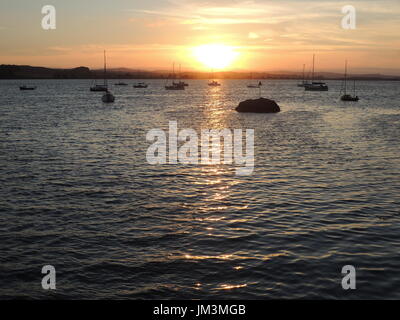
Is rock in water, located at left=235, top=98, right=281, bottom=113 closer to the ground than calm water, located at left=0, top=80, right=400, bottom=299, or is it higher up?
higher up

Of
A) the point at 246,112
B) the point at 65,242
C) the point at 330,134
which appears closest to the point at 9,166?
the point at 65,242

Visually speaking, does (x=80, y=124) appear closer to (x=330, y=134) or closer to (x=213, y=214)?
(x=330, y=134)

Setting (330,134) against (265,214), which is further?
(330,134)

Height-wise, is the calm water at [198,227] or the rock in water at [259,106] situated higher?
the rock in water at [259,106]

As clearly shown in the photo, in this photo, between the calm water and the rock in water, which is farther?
the rock in water

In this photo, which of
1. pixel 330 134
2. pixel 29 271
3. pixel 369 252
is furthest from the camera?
pixel 330 134

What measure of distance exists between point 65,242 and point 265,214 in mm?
8271

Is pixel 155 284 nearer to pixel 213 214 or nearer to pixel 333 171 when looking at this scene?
pixel 213 214

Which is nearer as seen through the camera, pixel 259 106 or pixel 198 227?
pixel 198 227

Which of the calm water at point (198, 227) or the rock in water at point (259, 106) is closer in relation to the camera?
the calm water at point (198, 227)

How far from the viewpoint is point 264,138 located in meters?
43.8

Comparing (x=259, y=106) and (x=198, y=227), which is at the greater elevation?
(x=259, y=106)
